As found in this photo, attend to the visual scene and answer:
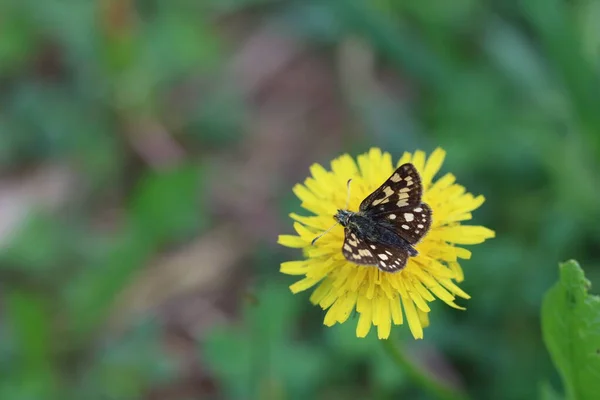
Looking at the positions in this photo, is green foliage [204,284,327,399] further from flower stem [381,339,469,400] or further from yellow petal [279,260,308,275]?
yellow petal [279,260,308,275]

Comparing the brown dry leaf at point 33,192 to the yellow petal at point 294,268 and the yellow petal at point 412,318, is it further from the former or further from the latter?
the yellow petal at point 412,318

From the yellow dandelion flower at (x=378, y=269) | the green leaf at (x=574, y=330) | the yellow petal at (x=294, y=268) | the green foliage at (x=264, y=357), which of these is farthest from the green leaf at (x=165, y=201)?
the green leaf at (x=574, y=330)

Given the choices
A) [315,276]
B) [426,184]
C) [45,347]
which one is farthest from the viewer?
[45,347]

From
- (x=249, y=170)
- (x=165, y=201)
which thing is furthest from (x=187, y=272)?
(x=249, y=170)

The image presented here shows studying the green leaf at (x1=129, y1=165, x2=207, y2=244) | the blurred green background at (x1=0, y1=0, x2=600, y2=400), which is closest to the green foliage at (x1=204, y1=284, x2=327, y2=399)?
the blurred green background at (x1=0, y1=0, x2=600, y2=400)

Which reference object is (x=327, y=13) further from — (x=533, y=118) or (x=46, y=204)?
(x=46, y=204)

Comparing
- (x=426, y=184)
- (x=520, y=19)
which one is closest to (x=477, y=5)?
(x=520, y=19)
